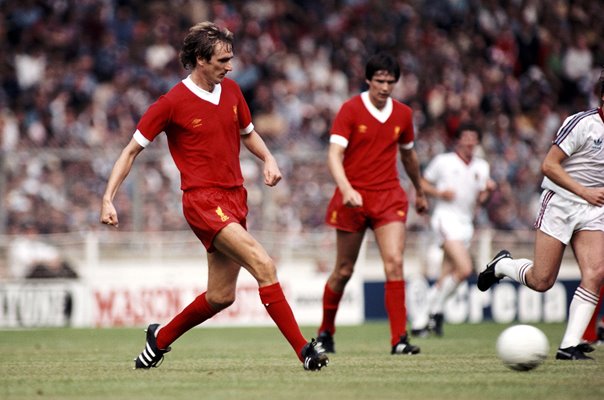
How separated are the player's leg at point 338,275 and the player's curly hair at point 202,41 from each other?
3057mm

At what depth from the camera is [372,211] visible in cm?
1117

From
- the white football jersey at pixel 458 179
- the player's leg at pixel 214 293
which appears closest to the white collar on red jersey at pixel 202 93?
the player's leg at pixel 214 293

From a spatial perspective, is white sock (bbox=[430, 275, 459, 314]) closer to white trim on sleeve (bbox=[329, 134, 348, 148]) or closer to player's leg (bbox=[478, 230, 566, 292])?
white trim on sleeve (bbox=[329, 134, 348, 148])

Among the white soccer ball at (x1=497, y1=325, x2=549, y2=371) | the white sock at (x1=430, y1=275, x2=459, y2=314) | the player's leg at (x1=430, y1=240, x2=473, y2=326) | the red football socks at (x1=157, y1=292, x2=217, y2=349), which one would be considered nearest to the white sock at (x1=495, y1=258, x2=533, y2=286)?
the white soccer ball at (x1=497, y1=325, x2=549, y2=371)

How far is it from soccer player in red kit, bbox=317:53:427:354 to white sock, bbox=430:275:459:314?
12.0ft

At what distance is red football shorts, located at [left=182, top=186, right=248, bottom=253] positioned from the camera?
8648 mm

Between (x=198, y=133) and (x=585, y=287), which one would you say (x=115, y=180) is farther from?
(x=585, y=287)

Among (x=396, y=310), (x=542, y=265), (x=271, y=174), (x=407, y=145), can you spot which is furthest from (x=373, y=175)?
(x=271, y=174)

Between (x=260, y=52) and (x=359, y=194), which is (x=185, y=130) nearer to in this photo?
(x=359, y=194)

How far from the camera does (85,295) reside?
62.6 ft

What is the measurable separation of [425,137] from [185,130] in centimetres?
1410

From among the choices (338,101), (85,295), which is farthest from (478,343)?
(338,101)

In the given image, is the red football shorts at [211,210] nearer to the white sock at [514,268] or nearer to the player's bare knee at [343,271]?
the white sock at [514,268]

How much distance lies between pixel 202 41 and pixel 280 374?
2.52m
